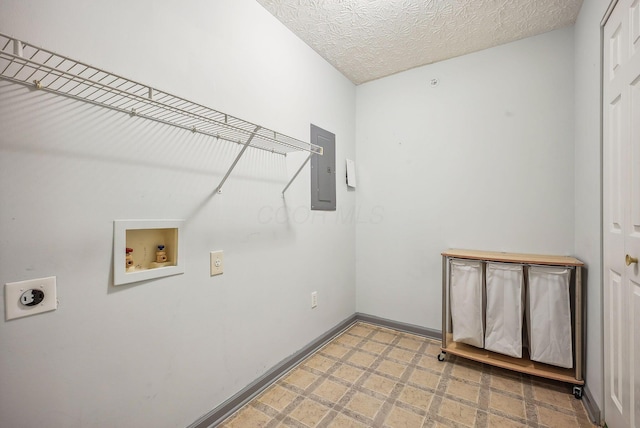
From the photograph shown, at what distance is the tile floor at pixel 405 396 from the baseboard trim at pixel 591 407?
0.03 meters

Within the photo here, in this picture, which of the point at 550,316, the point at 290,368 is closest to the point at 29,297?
the point at 290,368

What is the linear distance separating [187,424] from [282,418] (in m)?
0.48

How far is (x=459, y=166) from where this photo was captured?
2334 millimetres

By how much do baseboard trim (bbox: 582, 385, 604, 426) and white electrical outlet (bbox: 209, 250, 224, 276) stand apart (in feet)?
6.84

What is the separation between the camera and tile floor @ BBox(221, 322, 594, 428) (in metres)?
1.49

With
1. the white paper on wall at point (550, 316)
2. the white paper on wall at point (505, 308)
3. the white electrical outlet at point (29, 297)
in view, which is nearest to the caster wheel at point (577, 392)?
the white paper on wall at point (550, 316)

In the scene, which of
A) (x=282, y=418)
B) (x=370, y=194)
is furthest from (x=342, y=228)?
(x=282, y=418)

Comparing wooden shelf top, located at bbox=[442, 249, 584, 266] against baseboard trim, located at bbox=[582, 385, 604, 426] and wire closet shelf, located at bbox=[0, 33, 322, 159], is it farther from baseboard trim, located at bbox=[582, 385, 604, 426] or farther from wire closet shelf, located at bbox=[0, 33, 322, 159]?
wire closet shelf, located at bbox=[0, 33, 322, 159]

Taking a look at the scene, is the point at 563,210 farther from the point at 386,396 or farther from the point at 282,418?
the point at 282,418

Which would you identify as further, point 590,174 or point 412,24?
point 412,24

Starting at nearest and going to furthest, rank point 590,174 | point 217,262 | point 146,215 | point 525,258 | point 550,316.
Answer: point 146,215 < point 217,262 < point 590,174 < point 550,316 < point 525,258

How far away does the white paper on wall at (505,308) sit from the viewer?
6.07 ft

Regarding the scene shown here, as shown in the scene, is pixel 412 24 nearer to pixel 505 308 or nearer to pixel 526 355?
pixel 505 308

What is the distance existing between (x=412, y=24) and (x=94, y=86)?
1.93 meters
